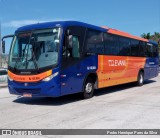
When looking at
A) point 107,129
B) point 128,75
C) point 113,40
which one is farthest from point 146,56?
point 107,129

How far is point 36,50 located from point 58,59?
93 centimetres

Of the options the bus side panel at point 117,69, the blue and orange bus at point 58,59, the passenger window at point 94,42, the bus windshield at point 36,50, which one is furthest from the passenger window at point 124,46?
the bus windshield at point 36,50

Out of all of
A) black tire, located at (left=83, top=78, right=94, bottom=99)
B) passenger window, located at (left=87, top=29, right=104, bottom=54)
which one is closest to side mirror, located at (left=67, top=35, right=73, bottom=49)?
passenger window, located at (left=87, top=29, right=104, bottom=54)

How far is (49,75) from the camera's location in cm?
1061

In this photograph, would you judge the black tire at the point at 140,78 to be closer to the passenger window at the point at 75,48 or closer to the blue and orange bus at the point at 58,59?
the blue and orange bus at the point at 58,59

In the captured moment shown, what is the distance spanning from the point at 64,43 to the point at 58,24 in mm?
746

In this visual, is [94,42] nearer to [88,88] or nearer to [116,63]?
[88,88]

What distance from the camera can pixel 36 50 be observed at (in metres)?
11.0

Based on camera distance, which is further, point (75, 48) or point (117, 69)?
point (117, 69)

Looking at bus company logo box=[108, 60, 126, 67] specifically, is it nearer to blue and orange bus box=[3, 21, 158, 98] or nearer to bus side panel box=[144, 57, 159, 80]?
blue and orange bus box=[3, 21, 158, 98]

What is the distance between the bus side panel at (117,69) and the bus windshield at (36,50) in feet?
10.9

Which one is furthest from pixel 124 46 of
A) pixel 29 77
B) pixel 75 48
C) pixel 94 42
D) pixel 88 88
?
pixel 29 77

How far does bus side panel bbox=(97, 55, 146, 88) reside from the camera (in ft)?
45.9

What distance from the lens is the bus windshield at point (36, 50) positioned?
10.8 m
